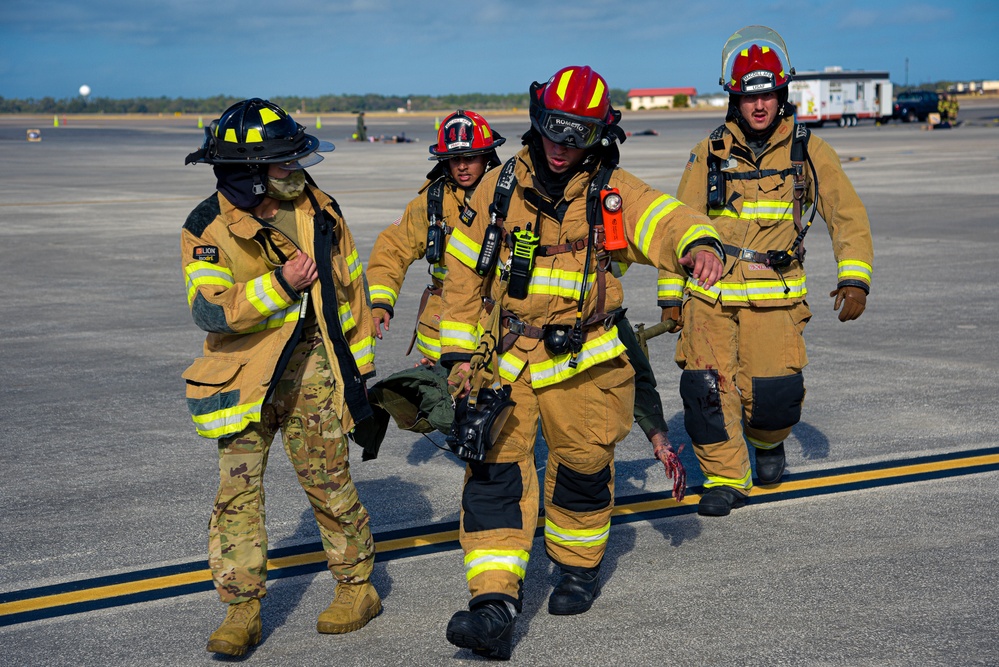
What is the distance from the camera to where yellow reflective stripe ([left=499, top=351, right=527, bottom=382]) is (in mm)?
4805

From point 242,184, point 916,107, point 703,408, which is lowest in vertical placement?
point 703,408

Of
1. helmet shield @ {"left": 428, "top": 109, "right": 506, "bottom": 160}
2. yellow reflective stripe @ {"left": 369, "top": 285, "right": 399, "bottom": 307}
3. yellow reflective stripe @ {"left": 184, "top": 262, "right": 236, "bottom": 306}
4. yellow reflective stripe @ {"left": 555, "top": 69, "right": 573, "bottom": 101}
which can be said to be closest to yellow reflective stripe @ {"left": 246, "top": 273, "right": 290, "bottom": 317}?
yellow reflective stripe @ {"left": 184, "top": 262, "right": 236, "bottom": 306}

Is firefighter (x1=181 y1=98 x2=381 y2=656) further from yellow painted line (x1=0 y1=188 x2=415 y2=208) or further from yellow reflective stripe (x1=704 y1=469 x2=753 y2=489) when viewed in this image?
yellow painted line (x1=0 y1=188 x2=415 y2=208)

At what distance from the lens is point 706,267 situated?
433cm

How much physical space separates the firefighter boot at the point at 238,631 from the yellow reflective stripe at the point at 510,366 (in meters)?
1.33

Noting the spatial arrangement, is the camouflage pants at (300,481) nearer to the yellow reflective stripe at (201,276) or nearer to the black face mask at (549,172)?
the yellow reflective stripe at (201,276)

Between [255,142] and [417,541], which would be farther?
[417,541]

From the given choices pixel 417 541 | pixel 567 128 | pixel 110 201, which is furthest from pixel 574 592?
pixel 110 201

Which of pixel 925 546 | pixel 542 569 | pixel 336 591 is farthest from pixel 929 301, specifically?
pixel 336 591

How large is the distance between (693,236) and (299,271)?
1496 mm

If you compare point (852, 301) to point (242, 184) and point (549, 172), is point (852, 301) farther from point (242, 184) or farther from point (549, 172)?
point (242, 184)

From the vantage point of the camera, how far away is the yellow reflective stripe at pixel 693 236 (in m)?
4.46

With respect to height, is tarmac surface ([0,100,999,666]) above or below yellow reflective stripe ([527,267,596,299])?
below

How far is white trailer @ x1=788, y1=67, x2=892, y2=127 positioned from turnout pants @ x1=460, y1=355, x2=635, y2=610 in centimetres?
5702
